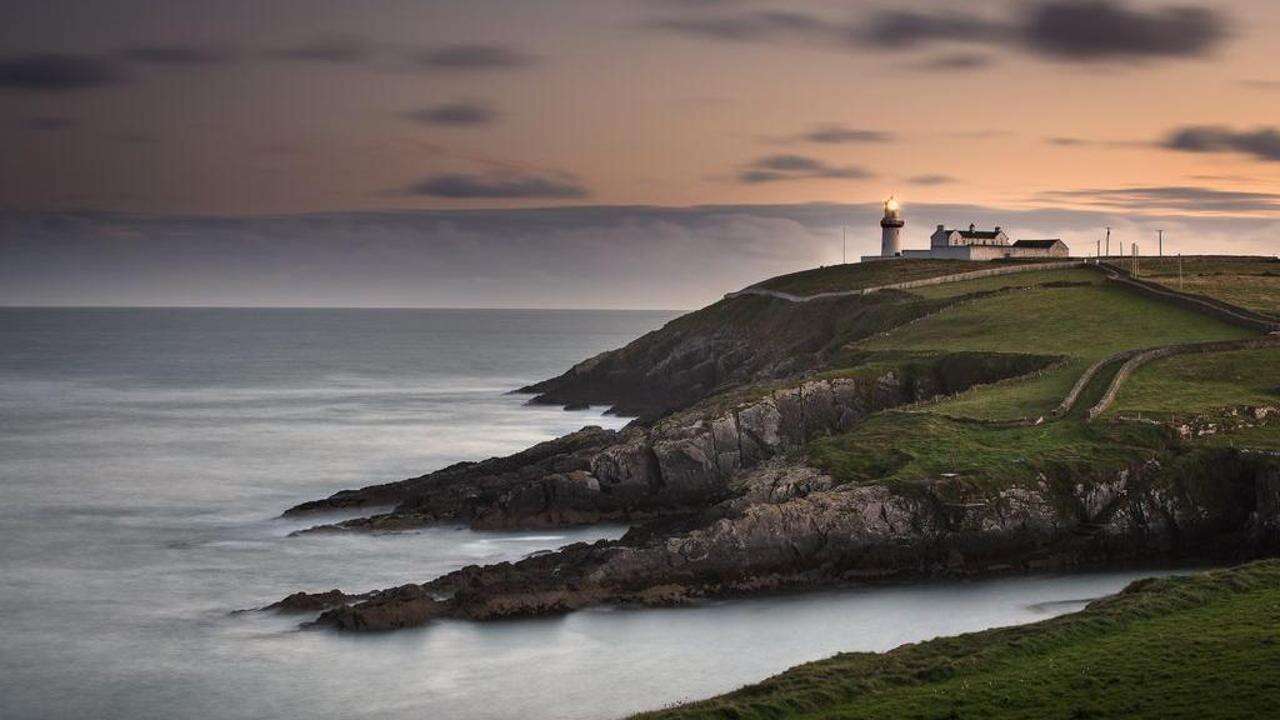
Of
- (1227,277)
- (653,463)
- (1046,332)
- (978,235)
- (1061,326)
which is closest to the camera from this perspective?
(653,463)

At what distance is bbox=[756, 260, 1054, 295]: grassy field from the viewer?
117 metres

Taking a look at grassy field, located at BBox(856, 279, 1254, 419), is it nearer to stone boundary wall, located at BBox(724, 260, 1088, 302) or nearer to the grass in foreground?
the grass in foreground

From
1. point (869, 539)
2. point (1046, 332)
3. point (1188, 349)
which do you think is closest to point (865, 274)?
point (1046, 332)

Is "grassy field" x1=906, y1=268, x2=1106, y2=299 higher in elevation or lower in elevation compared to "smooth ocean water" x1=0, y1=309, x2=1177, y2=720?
higher

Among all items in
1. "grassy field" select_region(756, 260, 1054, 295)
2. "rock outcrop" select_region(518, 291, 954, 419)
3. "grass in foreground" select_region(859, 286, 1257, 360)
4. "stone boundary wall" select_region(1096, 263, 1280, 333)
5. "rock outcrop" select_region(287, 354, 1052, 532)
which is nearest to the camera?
"rock outcrop" select_region(287, 354, 1052, 532)

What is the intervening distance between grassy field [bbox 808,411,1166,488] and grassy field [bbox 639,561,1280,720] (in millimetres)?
13271

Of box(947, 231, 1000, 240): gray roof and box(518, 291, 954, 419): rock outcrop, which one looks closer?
box(518, 291, 954, 419): rock outcrop

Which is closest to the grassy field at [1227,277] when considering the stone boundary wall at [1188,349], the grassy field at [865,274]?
the stone boundary wall at [1188,349]

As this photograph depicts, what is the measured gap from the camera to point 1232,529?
51.2m

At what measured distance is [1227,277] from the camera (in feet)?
357

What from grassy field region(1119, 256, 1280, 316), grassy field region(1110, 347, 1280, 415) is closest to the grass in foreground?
grassy field region(1110, 347, 1280, 415)

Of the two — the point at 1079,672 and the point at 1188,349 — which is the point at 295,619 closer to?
the point at 1079,672

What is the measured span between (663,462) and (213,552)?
66.6ft

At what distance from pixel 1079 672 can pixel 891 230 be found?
115 m
